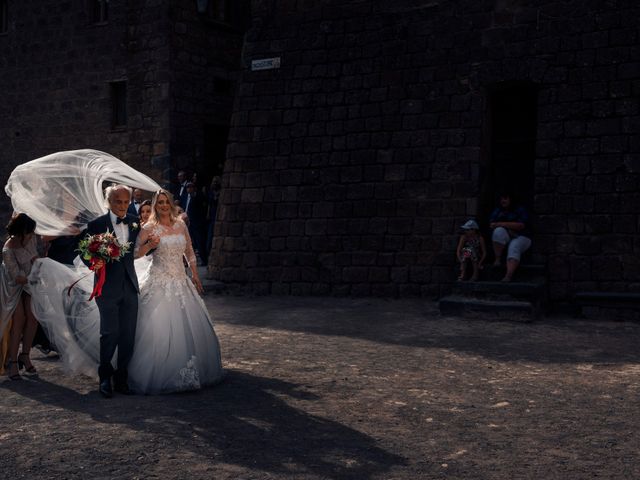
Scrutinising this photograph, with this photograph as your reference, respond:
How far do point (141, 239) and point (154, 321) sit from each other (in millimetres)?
693

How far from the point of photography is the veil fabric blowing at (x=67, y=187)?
6.77 m

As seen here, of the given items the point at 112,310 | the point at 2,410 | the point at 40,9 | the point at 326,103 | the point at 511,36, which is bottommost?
the point at 2,410

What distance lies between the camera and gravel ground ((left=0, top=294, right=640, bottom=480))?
14.7 ft

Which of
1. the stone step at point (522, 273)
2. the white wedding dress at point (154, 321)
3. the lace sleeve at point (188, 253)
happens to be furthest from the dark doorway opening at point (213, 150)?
the lace sleeve at point (188, 253)

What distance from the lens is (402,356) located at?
7965 mm

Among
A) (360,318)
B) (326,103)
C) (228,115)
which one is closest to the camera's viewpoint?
(360,318)

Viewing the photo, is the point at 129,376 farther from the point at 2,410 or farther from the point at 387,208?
the point at 387,208

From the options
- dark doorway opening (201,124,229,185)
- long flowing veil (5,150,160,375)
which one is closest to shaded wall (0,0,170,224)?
dark doorway opening (201,124,229,185)

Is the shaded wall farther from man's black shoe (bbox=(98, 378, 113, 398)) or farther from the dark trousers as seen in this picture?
man's black shoe (bbox=(98, 378, 113, 398))

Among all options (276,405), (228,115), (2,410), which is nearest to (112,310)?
(2,410)

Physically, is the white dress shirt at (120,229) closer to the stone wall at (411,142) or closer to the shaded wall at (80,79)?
the stone wall at (411,142)

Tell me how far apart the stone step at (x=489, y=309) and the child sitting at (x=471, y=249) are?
652 mm

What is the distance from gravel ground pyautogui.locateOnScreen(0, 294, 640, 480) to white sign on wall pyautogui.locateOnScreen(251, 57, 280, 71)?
6.27 meters

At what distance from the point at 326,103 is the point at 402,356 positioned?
6394 mm
